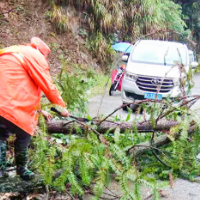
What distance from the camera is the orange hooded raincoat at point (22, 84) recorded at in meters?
3.01

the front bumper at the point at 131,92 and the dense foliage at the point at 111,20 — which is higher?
the dense foliage at the point at 111,20

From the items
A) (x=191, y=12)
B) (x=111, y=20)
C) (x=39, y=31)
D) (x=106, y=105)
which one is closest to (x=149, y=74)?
(x=106, y=105)

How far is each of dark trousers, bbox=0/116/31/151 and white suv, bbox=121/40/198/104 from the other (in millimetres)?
4763

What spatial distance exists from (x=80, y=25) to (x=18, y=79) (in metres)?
13.0

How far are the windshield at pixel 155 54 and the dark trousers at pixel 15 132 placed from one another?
5889 mm

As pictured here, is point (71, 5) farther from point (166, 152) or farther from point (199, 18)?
point (199, 18)

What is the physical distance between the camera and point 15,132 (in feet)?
10.5

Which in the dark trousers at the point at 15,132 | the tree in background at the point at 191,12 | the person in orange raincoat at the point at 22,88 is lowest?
the dark trousers at the point at 15,132

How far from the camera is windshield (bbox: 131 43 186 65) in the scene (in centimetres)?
865

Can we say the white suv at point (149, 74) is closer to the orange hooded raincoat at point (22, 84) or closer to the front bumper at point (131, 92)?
the front bumper at point (131, 92)

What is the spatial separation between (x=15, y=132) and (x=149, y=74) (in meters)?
5.33

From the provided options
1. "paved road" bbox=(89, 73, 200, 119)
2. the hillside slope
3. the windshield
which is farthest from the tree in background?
the windshield

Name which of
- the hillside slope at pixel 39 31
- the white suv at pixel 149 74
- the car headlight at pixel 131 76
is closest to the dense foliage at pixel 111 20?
Answer: the hillside slope at pixel 39 31

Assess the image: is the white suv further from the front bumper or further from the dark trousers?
the dark trousers
